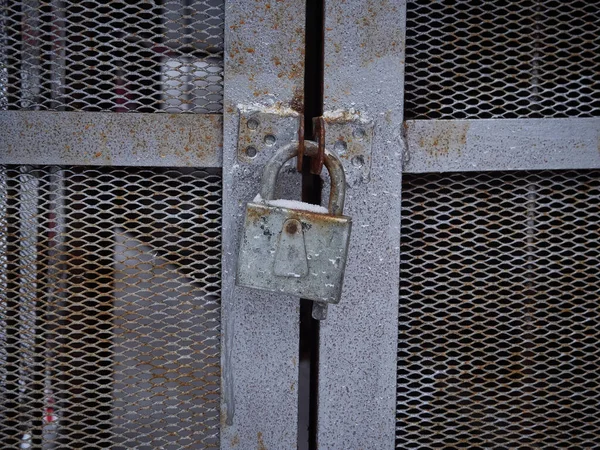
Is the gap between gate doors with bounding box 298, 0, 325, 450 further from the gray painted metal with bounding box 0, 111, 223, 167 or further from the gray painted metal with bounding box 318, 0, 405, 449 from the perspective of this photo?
the gray painted metal with bounding box 0, 111, 223, 167

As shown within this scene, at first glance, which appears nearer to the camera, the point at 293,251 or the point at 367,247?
the point at 293,251

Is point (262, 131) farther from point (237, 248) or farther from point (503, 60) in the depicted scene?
point (503, 60)

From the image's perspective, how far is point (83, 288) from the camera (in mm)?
946

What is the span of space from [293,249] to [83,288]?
44 cm

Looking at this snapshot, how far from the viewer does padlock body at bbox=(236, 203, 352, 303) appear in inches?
30.5

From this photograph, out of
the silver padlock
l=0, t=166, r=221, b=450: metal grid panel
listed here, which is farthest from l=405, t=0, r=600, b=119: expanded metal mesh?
l=0, t=166, r=221, b=450: metal grid panel

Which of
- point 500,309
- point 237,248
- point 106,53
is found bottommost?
point 500,309

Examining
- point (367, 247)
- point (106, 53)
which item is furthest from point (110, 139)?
point (367, 247)

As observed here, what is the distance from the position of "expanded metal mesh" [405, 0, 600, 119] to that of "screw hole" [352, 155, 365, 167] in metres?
0.16

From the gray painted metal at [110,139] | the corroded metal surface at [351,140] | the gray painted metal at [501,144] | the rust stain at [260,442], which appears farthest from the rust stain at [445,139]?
the rust stain at [260,442]

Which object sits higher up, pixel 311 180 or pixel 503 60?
pixel 503 60

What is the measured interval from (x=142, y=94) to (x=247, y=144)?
226mm

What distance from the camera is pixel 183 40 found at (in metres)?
0.92

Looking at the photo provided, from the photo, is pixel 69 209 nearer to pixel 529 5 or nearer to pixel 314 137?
pixel 314 137
